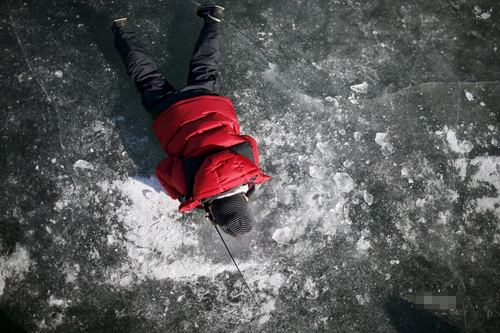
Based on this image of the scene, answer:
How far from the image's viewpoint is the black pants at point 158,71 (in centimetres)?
227

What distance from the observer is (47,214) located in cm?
240

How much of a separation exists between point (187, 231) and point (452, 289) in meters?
2.07

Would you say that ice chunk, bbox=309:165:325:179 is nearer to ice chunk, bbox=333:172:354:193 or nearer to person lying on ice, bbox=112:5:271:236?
ice chunk, bbox=333:172:354:193

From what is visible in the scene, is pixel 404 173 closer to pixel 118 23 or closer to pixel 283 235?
pixel 283 235

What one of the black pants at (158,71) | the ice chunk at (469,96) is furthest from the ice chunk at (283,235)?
the ice chunk at (469,96)

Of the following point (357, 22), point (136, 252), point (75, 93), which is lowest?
point (136, 252)

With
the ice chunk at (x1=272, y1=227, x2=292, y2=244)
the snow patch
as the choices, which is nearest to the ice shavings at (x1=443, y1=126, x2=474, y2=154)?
the snow patch

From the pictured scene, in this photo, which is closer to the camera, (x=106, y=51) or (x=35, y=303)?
(x=35, y=303)

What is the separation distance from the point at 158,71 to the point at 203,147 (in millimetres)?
826

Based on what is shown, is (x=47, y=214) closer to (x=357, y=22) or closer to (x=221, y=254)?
(x=221, y=254)

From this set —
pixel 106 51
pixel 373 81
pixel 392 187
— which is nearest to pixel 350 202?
pixel 392 187

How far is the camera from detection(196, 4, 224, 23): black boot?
2417 mm

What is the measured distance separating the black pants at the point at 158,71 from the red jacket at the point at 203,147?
16cm

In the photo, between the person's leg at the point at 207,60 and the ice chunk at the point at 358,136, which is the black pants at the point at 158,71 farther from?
the ice chunk at the point at 358,136
